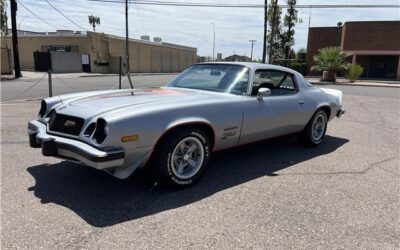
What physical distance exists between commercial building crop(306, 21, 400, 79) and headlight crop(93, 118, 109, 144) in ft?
118

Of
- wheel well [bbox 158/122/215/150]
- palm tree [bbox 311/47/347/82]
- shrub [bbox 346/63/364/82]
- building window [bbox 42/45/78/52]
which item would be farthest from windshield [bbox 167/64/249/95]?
building window [bbox 42/45/78/52]

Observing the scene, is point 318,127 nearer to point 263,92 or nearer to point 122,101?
point 263,92

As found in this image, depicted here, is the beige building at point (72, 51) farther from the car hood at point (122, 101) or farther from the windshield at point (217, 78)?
the car hood at point (122, 101)

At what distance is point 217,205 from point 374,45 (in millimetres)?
36185

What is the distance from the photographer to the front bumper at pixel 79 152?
3289 millimetres

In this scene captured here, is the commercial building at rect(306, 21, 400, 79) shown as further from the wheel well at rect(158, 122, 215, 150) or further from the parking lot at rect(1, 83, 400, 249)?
the wheel well at rect(158, 122, 215, 150)

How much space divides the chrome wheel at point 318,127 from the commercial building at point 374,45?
32.2 metres

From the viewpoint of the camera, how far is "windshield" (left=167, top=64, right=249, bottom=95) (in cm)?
481

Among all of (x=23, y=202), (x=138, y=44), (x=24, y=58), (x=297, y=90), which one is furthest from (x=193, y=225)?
(x=138, y=44)

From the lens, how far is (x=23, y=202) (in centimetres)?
357

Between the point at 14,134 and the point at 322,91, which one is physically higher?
the point at 322,91

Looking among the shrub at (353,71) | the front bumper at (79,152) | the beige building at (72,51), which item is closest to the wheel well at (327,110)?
the front bumper at (79,152)

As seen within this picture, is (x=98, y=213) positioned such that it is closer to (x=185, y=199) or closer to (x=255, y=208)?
(x=185, y=199)

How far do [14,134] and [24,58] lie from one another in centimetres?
4090
